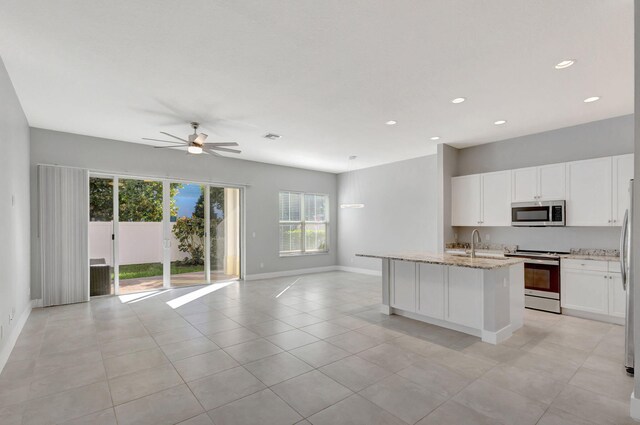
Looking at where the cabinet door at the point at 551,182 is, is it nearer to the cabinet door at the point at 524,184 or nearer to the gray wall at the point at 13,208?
the cabinet door at the point at 524,184

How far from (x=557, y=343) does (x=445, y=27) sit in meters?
3.51

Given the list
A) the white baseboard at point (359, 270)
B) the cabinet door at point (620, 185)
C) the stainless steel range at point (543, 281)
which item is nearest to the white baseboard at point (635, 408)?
the stainless steel range at point (543, 281)

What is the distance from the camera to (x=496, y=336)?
3529 mm

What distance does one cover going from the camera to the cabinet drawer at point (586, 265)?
14.1 feet

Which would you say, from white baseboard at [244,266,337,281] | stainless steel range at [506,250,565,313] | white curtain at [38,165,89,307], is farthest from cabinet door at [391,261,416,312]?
white curtain at [38,165,89,307]

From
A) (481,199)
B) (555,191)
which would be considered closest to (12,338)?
(481,199)

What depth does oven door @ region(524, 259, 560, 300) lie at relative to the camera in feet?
15.4

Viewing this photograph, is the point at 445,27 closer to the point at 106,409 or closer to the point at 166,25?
the point at 166,25

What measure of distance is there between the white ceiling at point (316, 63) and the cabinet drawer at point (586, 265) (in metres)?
2.09

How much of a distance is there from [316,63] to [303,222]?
19.8 ft

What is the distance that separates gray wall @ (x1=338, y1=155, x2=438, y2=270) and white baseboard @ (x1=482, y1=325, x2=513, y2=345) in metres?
3.34

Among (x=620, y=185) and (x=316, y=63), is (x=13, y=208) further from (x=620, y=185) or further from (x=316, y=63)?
(x=620, y=185)

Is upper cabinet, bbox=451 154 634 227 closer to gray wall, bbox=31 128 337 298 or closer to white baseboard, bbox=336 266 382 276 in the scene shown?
white baseboard, bbox=336 266 382 276

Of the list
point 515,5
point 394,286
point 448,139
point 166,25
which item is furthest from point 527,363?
point 166,25
